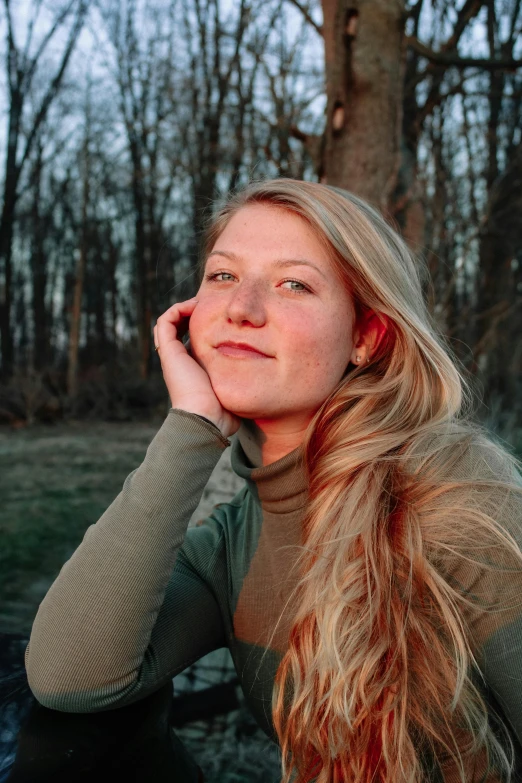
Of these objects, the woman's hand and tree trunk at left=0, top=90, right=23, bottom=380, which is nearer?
the woman's hand

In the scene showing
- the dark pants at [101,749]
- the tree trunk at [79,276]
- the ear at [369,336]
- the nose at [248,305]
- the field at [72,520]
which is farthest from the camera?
the tree trunk at [79,276]

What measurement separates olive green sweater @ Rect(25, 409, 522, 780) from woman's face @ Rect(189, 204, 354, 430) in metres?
0.14

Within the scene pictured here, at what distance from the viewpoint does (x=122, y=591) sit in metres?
1.38

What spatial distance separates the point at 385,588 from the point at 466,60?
3.86m

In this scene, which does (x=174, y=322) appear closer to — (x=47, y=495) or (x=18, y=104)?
(x=47, y=495)

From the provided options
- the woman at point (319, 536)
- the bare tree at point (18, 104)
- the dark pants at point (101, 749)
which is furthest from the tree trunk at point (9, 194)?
the dark pants at point (101, 749)

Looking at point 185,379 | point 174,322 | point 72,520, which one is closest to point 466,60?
point 174,322

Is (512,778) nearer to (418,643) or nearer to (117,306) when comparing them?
(418,643)

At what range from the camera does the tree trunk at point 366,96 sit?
3.66 m

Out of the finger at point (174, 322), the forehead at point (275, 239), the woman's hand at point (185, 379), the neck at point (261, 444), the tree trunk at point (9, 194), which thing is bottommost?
the neck at point (261, 444)

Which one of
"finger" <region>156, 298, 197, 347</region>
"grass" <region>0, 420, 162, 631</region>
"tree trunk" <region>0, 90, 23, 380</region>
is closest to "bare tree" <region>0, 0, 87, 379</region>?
"tree trunk" <region>0, 90, 23, 380</region>

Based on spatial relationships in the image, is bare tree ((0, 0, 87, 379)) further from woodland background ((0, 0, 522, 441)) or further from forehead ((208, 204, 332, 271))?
forehead ((208, 204, 332, 271))

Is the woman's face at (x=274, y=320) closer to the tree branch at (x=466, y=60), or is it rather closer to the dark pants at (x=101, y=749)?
the dark pants at (x=101, y=749)

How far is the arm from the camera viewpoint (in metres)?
1.37
